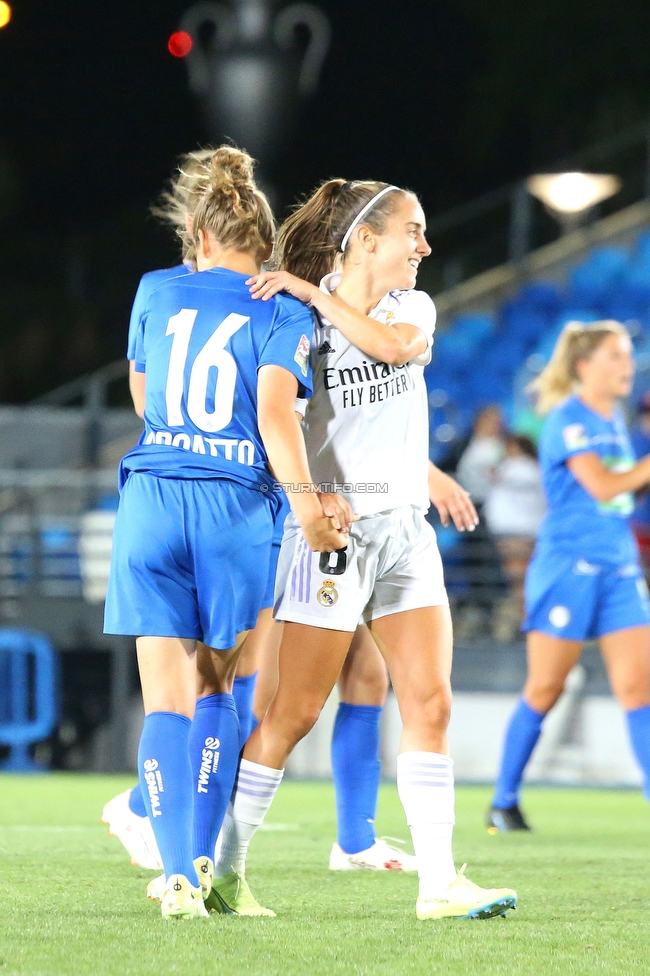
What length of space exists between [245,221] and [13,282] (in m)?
14.5

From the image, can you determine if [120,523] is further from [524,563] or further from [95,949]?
[524,563]

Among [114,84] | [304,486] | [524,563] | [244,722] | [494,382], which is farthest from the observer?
[114,84]

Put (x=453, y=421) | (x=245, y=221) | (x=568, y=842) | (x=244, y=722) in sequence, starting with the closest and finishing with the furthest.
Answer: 1. (x=245, y=221)
2. (x=244, y=722)
3. (x=568, y=842)
4. (x=453, y=421)

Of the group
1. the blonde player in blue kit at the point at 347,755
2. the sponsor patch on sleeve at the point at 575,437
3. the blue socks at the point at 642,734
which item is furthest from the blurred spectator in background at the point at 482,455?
the blonde player in blue kit at the point at 347,755

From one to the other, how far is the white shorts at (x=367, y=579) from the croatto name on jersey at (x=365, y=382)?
30cm

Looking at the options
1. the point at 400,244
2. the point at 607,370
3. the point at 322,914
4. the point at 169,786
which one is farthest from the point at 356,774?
the point at 607,370

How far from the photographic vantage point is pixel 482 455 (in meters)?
10.9

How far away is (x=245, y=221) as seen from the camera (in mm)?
3816

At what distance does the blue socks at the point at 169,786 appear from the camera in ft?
11.4

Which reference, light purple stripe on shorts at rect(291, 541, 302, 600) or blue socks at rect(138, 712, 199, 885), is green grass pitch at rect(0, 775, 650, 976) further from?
light purple stripe on shorts at rect(291, 541, 302, 600)

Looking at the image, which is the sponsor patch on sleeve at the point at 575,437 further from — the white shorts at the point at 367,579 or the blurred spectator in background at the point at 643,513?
the blurred spectator in background at the point at 643,513

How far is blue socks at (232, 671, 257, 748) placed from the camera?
4289 millimetres

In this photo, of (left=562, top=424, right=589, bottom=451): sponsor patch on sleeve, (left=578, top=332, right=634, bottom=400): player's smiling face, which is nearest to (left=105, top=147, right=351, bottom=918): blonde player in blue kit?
(left=562, top=424, right=589, bottom=451): sponsor patch on sleeve

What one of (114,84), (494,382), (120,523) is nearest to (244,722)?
(120,523)
